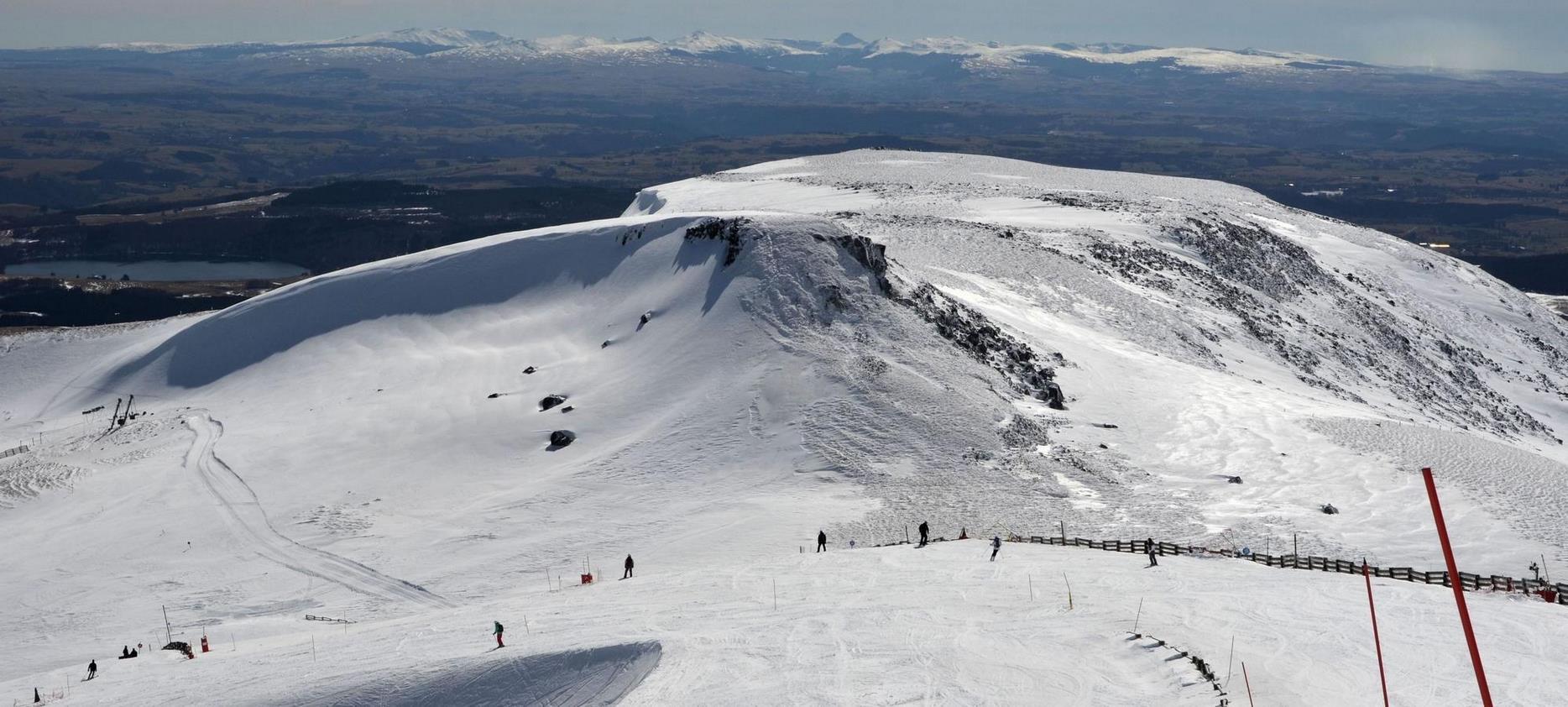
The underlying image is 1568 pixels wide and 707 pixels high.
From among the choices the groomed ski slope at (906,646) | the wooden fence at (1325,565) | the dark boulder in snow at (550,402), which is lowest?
the groomed ski slope at (906,646)

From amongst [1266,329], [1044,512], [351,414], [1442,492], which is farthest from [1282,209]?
[351,414]

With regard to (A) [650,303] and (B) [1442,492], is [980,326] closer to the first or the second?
(A) [650,303]

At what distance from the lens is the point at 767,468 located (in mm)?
56812

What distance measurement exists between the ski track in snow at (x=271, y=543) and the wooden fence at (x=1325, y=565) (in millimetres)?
24784

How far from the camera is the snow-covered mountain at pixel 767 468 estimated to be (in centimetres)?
3478

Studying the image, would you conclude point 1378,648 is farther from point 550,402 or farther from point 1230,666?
point 550,402

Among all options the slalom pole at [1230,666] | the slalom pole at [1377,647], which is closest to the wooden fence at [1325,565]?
→ the slalom pole at [1377,647]

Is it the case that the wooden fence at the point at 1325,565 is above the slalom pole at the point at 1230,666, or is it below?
above

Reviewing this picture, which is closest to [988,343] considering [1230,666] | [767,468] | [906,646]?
[767,468]

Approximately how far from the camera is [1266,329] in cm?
8862

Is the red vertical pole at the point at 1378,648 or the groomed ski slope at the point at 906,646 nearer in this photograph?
the red vertical pole at the point at 1378,648

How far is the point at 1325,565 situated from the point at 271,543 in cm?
4291

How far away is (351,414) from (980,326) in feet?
120

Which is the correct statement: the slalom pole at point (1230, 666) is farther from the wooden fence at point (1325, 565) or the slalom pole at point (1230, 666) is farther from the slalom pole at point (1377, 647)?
the wooden fence at point (1325, 565)
